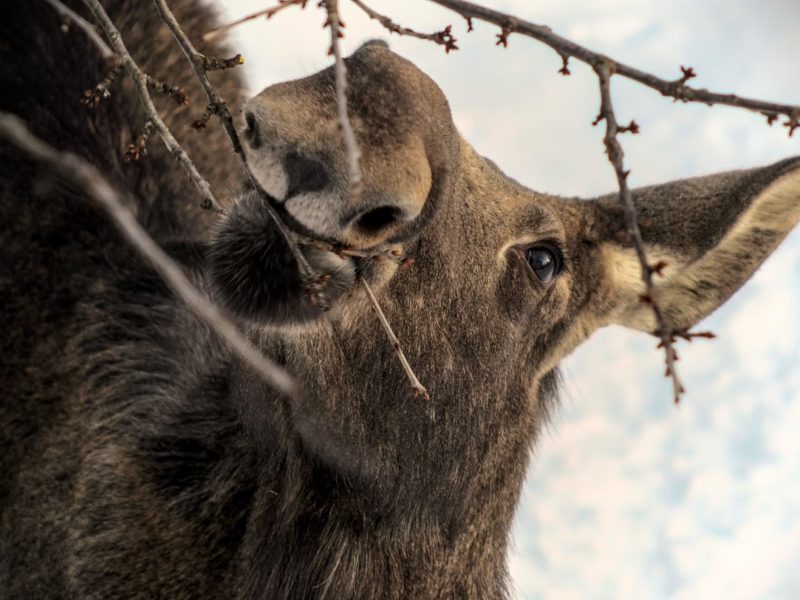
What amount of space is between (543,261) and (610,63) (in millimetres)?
1590

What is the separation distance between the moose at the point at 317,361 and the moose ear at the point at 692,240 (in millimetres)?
13

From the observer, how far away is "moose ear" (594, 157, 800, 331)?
4434mm

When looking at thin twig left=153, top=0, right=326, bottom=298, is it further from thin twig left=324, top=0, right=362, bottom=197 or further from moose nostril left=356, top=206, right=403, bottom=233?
thin twig left=324, top=0, right=362, bottom=197

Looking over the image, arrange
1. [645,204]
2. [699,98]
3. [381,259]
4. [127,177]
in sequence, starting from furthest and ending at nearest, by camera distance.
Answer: [127,177], [645,204], [381,259], [699,98]

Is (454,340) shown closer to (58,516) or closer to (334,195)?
(334,195)

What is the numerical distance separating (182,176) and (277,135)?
2985 mm

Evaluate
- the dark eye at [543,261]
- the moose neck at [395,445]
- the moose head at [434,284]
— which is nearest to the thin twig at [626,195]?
the moose head at [434,284]

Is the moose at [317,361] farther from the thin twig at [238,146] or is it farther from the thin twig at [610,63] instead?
the thin twig at [610,63]

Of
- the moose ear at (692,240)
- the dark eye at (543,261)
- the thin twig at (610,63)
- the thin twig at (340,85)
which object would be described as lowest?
the thin twig at (340,85)

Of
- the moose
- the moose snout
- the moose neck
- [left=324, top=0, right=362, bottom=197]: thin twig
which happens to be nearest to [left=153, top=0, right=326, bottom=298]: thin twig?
the moose snout

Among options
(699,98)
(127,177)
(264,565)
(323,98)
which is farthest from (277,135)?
(127,177)

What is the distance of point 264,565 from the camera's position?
4.37 meters

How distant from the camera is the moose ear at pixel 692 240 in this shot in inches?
175

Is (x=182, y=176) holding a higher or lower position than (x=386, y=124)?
higher
